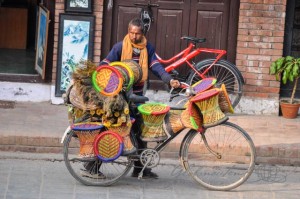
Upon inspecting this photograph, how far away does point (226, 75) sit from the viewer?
491 inches

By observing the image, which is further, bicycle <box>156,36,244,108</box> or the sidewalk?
bicycle <box>156,36,244,108</box>

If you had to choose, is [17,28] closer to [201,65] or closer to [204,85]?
[201,65]

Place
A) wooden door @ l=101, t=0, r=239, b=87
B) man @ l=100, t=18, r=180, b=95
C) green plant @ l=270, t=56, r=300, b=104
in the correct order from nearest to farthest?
man @ l=100, t=18, r=180, b=95, green plant @ l=270, t=56, r=300, b=104, wooden door @ l=101, t=0, r=239, b=87

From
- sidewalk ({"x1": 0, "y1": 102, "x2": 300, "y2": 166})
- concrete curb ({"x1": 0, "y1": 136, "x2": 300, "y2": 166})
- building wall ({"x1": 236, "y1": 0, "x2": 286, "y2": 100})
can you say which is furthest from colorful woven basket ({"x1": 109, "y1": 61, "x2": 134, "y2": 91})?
building wall ({"x1": 236, "y1": 0, "x2": 286, "y2": 100})

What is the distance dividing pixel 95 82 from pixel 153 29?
397cm

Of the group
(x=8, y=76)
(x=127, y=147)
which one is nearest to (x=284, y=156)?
(x=127, y=147)

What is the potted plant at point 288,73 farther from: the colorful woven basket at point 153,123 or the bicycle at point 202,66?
the colorful woven basket at point 153,123

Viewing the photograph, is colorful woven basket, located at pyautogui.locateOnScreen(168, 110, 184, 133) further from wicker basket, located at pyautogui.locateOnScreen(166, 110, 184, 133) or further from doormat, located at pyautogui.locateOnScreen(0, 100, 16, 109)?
doormat, located at pyautogui.locateOnScreen(0, 100, 16, 109)

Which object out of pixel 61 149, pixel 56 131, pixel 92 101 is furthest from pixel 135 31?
pixel 56 131

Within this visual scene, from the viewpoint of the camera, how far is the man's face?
364 inches

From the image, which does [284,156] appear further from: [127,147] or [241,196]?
[127,147]

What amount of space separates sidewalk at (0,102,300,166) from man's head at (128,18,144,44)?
1.97 metres

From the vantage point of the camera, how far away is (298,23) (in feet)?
41.9

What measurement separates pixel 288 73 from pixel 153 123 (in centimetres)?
378
